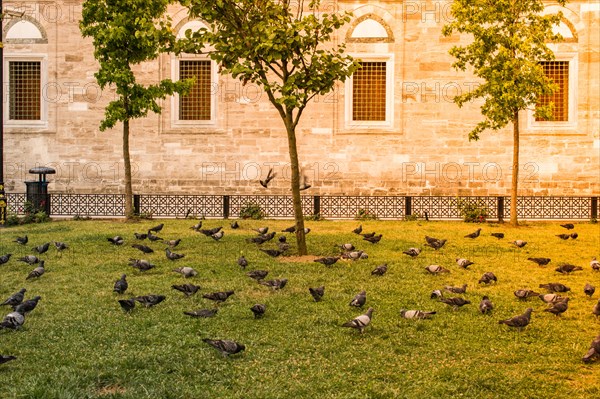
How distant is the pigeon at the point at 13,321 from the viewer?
722 centimetres

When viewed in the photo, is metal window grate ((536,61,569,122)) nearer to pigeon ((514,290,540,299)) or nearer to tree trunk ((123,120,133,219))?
tree trunk ((123,120,133,219))

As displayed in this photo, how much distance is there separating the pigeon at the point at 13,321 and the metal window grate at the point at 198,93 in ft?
54.0

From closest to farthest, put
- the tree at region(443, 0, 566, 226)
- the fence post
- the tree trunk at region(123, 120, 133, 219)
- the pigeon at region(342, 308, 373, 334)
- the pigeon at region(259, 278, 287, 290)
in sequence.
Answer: the pigeon at region(342, 308, 373, 334), the pigeon at region(259, 278, 287, 290), the tree at region(443, 0, 566, 226), the tree trunk at region(123, 120, 133, 219), the fence post

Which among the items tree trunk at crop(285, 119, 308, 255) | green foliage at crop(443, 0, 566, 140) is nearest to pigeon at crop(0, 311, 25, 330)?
tree trunk at crop(285, 119, 308, 255)

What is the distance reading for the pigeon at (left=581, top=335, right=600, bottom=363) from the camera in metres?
6.47

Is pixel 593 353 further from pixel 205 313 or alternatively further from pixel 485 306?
pixel 205 313

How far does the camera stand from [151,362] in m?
6.55

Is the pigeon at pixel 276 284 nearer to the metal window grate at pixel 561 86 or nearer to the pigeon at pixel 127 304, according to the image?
the pigeon at pixel 127 304

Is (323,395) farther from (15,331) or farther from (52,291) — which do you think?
(52,291)

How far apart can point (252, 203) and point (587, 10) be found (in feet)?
40.5

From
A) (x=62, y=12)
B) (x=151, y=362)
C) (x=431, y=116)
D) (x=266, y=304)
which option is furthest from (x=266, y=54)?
(x=62, y=12)

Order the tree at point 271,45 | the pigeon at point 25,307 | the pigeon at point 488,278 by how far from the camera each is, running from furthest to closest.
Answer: the tree at point 271,45 → the pigeon at point 488,278 → the pigeon at point 25,307

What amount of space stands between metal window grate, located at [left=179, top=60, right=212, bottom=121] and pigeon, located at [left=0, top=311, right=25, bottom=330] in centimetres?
1647

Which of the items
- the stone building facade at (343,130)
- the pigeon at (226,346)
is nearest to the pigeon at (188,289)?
the pigeon at (226,346)
